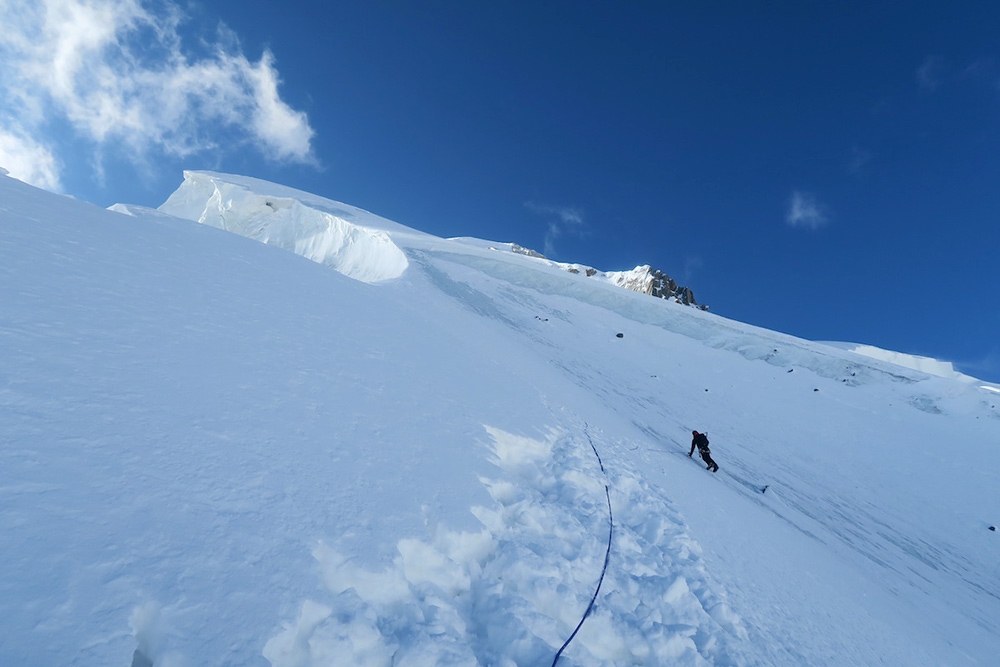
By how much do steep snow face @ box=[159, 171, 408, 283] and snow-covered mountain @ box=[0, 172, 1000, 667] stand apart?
12.5 meters

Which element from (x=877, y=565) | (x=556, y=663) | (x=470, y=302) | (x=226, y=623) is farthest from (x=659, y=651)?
(x=470, y=302)

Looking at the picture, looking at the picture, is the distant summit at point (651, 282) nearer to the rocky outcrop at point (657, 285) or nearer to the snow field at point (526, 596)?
the rocky outcrop at point (657, 285)

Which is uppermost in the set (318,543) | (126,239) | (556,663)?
(126,239)

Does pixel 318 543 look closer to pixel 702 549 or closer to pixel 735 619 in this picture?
pixel 735 619

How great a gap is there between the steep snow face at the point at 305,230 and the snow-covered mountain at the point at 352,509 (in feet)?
40.9

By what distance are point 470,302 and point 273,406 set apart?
46.5 feet

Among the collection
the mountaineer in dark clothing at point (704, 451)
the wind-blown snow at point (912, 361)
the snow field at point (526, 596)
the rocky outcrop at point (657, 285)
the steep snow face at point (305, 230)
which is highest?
the rocky outcrop at point (657, 285)

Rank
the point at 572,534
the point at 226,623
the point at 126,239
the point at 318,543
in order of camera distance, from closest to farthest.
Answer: the point at 226,623, the point at 318,543, the point at 572,534, the point at 126,239

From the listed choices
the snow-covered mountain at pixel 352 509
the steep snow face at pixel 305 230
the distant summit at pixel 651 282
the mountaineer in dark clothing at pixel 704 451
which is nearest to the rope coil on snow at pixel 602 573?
the snow-covered mountain at pixel 352 509

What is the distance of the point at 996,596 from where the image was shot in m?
7.74

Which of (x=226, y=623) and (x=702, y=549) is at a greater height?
(x=702, y=549)

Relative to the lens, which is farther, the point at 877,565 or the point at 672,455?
the point at 672,455

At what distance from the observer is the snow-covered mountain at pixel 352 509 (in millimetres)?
2193

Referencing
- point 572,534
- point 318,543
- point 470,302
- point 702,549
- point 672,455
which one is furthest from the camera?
point 470,302
